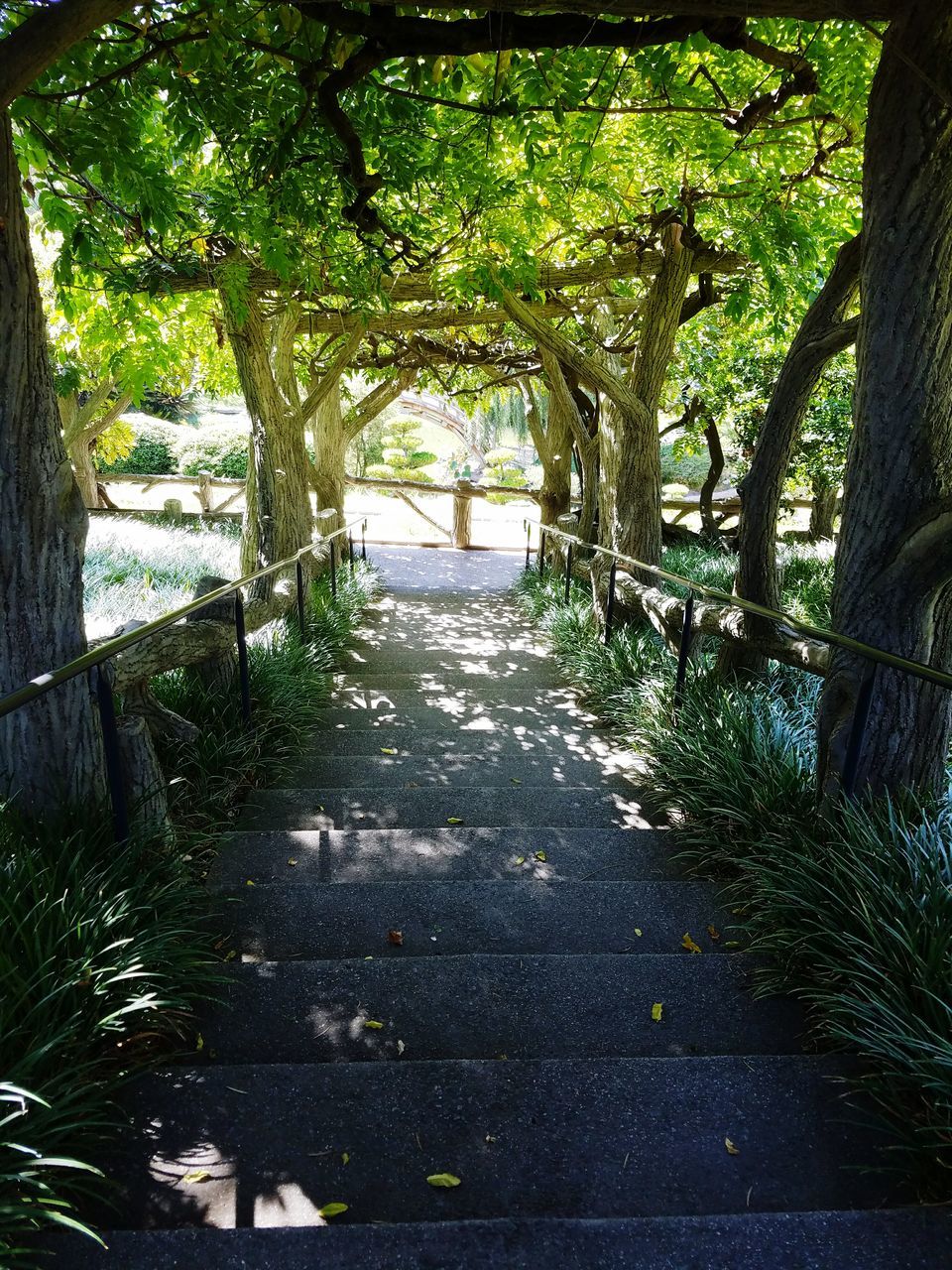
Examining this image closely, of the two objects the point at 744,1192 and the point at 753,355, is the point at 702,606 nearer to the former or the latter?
the point at 744,1192

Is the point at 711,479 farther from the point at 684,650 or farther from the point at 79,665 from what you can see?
the point at 79,665

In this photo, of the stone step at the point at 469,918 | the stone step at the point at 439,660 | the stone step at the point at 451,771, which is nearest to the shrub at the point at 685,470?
the stone step at the point at 439,660

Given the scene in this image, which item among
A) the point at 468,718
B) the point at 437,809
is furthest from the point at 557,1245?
the point at 468,718

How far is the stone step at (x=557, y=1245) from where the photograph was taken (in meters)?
1.37

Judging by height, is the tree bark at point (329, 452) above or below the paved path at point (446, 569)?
above

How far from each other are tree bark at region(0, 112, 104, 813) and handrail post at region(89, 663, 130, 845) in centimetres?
24

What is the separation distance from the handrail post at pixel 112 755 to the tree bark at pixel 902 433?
254 centimetres

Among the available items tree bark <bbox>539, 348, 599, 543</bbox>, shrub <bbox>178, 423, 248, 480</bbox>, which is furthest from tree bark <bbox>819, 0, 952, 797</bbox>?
shrub <bbox>178, 423, 248, 480</bbox>

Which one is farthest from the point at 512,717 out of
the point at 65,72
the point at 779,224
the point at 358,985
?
the point at 65,72

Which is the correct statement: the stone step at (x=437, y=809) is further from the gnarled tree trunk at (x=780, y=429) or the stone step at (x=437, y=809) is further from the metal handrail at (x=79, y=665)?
the gnarled tree trunk at (x=780, y=429)

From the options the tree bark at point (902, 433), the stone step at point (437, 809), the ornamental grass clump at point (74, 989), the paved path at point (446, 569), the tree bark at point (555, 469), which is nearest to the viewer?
the ornamental grass clump at point (74, 989)

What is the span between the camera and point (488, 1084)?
1.84m

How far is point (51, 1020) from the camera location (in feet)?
5.74

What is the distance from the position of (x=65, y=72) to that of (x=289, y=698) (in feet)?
10.3
